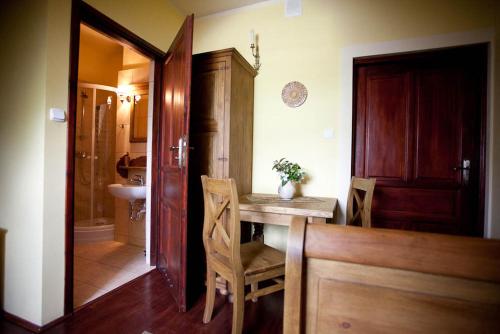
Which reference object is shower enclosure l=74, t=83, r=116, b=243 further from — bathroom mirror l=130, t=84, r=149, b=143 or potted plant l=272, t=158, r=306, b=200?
potted plant l=272, t=158, r=306, b=200

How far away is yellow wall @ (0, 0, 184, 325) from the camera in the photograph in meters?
1.44

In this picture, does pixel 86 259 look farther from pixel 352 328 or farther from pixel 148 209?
pixel 352 328

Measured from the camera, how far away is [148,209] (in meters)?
2.38

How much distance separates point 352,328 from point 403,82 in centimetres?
237

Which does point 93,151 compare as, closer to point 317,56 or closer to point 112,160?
point 112,160

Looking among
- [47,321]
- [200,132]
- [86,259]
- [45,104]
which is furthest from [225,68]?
[86,259]

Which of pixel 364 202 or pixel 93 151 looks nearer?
pixel 364 202

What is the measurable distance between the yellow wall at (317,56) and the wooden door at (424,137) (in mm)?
218

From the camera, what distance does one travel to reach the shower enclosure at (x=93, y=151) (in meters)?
3.36

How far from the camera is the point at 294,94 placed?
7.59 ft

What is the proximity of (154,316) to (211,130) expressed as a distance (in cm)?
145

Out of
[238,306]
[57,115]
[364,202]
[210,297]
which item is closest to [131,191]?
[57,115]

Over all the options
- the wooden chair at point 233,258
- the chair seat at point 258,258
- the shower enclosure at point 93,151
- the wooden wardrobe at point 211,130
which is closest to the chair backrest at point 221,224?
the wooden chair at point 233,258

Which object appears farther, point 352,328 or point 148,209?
point 148,209
